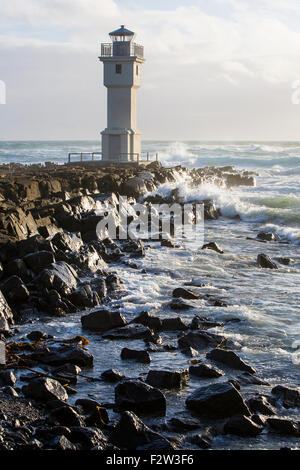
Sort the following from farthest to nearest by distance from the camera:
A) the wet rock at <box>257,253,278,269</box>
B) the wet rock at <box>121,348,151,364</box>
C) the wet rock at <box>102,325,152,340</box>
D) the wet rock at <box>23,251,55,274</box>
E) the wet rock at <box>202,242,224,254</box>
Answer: the wet rock at <box>202,242,224,254</box> → the wet rock at <box>257,253,278,269</box> → the wet rock at <box>23,251,55,274</box> → the wet rock at <box>102,325,152,340</box> → the wet rock at <box>121,348,151,364</box>

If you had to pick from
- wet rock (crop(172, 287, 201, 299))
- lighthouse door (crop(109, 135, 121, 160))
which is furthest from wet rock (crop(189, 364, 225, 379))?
lighthouse door (crop(109, 135, 121, 160))

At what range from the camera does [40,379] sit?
4863mm

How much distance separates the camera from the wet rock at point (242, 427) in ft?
14.4

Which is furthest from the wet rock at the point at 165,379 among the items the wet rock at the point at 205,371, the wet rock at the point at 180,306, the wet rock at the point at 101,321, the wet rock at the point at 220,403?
the wet rock at the point at 180,306

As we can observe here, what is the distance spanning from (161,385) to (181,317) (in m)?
2.22

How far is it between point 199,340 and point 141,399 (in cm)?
174

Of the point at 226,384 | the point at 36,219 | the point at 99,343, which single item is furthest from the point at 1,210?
the point at 226,384

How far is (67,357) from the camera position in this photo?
5.66 m

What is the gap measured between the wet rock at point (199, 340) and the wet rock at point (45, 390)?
1.76m

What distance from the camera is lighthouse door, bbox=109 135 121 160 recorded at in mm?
27922

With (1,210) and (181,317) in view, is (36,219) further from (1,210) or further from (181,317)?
(181,317)

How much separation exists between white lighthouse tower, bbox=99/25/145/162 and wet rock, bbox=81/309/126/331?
21332mm

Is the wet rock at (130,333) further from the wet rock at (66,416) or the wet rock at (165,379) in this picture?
the wet rock at (66,416)

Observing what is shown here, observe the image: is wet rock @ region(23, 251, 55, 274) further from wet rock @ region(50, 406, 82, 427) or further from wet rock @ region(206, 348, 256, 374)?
wet rock @ region(50, 406, 82, 427)
